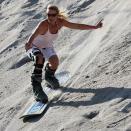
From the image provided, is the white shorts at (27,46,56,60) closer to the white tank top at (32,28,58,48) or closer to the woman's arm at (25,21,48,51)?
the white tank top at (32,28,58,48)

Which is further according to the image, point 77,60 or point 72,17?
point 72,17

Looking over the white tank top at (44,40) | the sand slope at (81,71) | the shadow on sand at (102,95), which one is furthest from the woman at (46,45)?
the shadow on sand at (102,95)

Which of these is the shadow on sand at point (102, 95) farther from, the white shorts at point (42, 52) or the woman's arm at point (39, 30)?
the woman's arm at point (39, 30)

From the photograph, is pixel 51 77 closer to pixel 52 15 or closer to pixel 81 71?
pixel 81 71

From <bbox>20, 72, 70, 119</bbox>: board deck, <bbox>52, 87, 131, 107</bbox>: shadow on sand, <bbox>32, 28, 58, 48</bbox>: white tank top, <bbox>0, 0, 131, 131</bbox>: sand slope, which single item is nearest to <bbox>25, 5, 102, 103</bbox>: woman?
<bbox>32, 28, 58, 48</bbox>: white tank top

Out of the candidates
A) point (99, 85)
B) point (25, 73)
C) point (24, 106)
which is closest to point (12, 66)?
point (25, 73)

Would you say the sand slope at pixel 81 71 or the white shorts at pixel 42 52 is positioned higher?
the white shorts at pixel 42 52

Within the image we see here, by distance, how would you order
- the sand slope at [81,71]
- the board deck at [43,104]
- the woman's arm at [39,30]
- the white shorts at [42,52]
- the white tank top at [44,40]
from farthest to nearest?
the white tank top at [44,40] → the white shorts at [42,52] → the woman's arm at [39,30] → the board deck at [43,104] → the sand slope at [81,71]

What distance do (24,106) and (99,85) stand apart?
132cm

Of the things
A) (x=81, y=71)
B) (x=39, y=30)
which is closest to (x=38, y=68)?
(x=39, y=30)

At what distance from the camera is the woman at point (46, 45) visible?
326 inches

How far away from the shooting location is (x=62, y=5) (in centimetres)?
1316

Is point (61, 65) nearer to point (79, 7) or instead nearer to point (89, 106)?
point (89, 106)

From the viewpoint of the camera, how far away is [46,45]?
8641 mm
